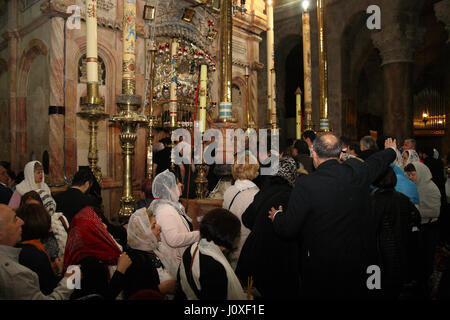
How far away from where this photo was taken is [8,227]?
1.91 metres

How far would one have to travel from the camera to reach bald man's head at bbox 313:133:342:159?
7.56ft

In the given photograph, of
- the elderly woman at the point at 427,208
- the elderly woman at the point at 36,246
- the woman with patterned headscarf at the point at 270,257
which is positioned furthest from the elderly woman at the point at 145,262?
the elderly woman at the point at 427,208

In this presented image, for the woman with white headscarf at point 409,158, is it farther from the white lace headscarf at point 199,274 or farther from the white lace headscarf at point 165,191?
the white lace headscarf at point 199,274

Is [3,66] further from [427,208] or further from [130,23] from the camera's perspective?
[427,208]

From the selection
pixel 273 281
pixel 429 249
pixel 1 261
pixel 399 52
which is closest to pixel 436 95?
pixel 399 52

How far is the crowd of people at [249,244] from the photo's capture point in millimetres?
1956

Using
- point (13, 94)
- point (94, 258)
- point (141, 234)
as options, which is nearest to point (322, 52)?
point (141, 234)

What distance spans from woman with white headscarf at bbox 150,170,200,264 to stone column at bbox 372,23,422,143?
9153 mm

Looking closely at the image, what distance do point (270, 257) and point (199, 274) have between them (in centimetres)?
75

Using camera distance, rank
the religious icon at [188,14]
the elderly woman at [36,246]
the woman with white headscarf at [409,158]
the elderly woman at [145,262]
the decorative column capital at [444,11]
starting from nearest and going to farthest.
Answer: the elderly woman at [36,246]
the elderly woman at [145,262]
the woman with white headscarf at [409,158]
the religious icon at [188,14]
the decorative column capital at [444,11]

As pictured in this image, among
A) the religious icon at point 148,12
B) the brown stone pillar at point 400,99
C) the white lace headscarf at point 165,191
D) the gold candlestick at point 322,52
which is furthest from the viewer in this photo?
the brown stone pillar at point 400,99

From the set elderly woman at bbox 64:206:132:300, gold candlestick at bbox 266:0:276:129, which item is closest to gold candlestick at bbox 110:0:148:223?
elderly woman at bbox 64:206:132:300

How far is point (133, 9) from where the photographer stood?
3727 millimetres
